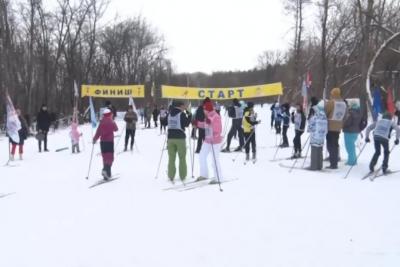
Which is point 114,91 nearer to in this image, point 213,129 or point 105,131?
point 105,131

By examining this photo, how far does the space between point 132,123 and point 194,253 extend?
1215 centimetres

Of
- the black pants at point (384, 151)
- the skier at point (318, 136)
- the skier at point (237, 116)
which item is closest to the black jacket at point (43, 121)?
the skier at point (237, 116)

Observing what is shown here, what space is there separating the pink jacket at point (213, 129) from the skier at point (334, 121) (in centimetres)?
326

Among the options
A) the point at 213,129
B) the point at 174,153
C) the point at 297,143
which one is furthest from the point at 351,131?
the point at 174,153

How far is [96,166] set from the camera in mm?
13398

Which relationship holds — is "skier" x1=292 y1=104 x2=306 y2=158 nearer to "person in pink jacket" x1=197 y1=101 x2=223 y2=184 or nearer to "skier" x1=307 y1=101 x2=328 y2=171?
"skier" x1=307 y1=101 x2=328 y2=171

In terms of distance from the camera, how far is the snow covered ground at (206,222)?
536 cm

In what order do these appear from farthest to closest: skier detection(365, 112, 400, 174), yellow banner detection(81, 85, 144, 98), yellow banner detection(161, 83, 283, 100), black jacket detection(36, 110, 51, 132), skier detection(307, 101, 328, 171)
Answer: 1. yellow banner detection(81, 85, 144, 98)
2. yellow banner detection(161, 83, 283, 100)
3. black jacket detection(36, 110, 51, 132)
4. skier detection(307, 101, 328, 171)
5. skier detection(365, 112, 400, 174)

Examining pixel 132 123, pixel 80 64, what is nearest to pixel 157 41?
pixel 80 64

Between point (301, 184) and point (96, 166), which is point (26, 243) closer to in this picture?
point (301, 184)

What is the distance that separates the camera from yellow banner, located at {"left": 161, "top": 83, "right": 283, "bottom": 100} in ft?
65.5

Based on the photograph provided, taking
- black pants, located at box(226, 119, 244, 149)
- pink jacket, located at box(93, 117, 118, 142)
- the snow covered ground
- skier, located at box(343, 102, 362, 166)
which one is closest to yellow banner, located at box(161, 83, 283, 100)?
black pants, located at box(226, 119, 244, 149)

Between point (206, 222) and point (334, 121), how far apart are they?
5.95 meters

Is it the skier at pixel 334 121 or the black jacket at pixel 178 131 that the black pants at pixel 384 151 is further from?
the black jacket at pixel 178 131
